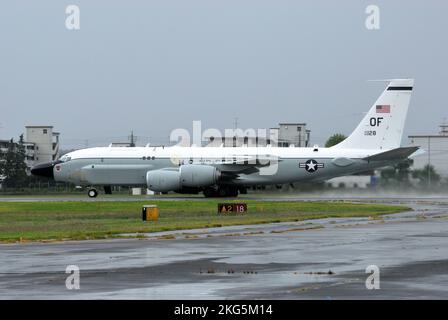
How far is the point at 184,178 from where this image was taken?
231 feet

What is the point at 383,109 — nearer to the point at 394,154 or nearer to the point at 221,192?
the point at 394,154

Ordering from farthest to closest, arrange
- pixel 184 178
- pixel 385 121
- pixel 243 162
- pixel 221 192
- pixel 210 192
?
pixel 385 121
pixel 221 192
pixel 210 192
pixel 243 162
pixel 184 178

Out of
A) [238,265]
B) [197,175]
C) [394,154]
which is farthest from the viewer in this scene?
[394,154]

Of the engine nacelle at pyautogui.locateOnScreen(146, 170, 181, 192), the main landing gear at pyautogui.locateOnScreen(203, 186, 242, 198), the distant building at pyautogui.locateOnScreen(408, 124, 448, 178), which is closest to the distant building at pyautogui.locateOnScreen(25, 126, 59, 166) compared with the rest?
the distant building at pyautogui.locateOnScreen(408, 124, 448, 178)

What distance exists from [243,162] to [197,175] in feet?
13.1

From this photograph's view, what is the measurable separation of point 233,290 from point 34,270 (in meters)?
5.75

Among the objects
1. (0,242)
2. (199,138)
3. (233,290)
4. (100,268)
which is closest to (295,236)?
(0,242)

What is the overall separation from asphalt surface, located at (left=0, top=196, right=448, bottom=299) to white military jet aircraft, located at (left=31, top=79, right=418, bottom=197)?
37493 millimetres

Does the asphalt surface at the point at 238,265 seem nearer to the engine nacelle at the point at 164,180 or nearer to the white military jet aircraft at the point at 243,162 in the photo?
the engine nacelle at the point at 164,180

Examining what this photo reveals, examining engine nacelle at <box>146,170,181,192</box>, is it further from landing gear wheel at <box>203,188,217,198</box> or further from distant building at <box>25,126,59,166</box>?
distant building at <box>25,126,59,166</box>

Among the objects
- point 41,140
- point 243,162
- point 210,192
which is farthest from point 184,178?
point 41,140

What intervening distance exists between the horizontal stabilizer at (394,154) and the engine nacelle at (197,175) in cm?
1208
